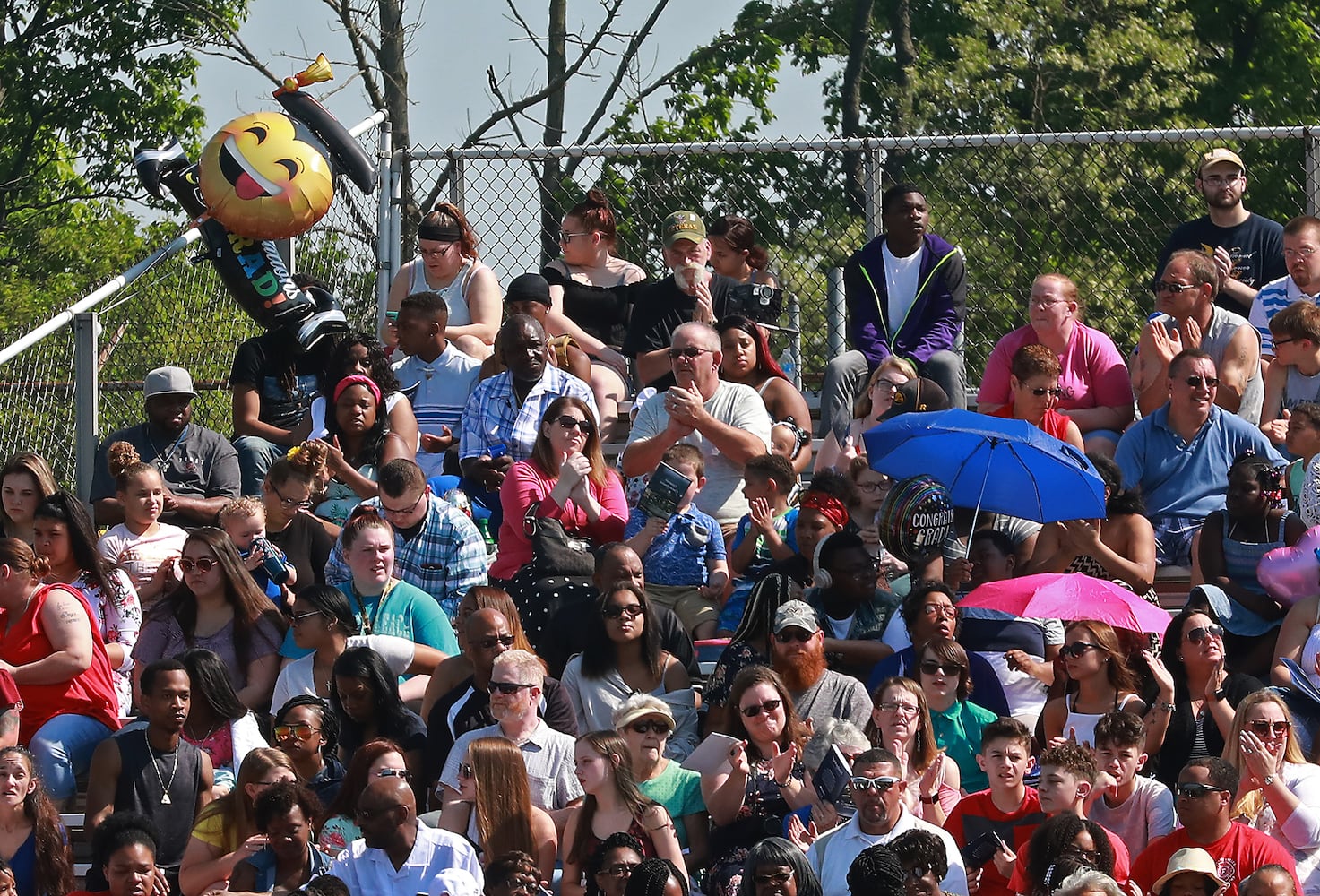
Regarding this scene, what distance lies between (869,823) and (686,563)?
232cm

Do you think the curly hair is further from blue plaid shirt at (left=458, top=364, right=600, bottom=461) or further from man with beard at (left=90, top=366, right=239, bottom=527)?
blue plaid shirt at (left=458, top=364, right=600, bottom=461)

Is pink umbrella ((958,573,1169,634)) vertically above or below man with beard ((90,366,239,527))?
below

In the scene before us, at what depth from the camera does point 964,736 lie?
27.1 ft

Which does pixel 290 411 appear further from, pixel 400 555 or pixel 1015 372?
pixel 1015 372

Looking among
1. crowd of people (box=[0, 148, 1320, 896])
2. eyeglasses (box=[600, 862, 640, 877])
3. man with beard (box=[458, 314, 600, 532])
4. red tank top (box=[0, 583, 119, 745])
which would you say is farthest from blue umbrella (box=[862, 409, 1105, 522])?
red tank top (box=[0, 583, 119, 745])

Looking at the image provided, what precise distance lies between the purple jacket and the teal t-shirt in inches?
123

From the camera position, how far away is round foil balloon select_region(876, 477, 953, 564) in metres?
9.31

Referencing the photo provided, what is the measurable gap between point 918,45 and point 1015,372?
17.7 meters

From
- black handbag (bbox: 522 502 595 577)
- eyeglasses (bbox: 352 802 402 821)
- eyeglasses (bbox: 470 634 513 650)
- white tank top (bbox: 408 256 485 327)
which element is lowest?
eyeglasses (bbox: 352 802 402 821)

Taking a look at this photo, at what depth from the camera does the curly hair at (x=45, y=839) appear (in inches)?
307

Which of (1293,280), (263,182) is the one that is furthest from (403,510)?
(1293,280)

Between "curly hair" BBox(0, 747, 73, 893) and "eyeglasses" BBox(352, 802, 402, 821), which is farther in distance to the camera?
"curly hair" BBox(0, 747, 73, 893)

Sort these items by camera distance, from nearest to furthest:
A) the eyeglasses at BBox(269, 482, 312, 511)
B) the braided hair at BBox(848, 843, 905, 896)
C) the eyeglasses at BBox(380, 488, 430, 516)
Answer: the braided hair at BBox(848, 843, 905, 896) → the eyeglasses at BBox(380, 488, 430, 516) → the eyeglasses at BBox(269, 482, 312, 511)

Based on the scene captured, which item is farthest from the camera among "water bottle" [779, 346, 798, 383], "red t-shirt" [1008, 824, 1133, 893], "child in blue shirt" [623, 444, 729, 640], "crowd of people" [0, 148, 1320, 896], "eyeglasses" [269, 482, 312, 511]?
"water bottle" [779, 346, 798, 383]
